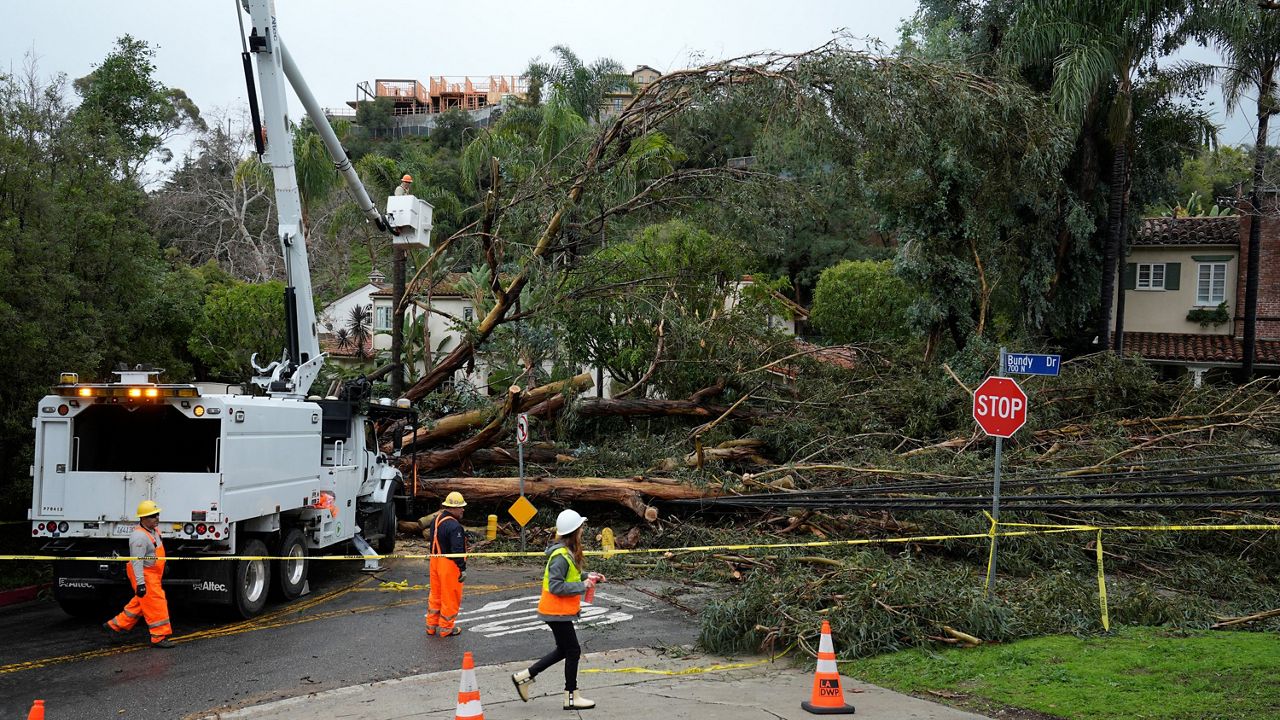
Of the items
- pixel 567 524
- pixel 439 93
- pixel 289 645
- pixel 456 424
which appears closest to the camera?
pixel 567 524

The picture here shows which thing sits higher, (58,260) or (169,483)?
(58,260)

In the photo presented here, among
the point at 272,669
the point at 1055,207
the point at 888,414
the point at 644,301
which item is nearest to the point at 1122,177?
the point at 1055,207

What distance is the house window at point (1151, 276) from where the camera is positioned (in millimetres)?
35000

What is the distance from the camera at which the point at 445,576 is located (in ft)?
32.9

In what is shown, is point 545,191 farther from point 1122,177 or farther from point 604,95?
point 604,95

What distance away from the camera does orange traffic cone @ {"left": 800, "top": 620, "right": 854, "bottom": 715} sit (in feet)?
23.6

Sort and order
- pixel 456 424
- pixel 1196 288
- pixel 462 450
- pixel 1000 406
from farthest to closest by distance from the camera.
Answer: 1. pixel 1196 288
2. pixel 456 424
3. pixel 462 450
4. pixel 1000 406

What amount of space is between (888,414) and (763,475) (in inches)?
160

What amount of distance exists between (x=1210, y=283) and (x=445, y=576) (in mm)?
32637

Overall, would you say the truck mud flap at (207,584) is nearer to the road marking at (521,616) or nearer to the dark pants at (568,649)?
the road marking at (521,616)

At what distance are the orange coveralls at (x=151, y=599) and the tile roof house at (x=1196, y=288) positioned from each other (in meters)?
31.9

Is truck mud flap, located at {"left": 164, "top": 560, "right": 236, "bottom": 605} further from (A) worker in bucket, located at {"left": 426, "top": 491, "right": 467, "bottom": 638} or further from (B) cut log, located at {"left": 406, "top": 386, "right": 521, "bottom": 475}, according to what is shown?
(B) cut log, located at {"left": 406, "top": 386, "right": 521, "bottom": 475}

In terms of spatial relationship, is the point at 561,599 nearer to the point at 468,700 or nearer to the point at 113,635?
the point at 468,700

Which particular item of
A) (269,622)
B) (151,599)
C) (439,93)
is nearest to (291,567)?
(269,622)
